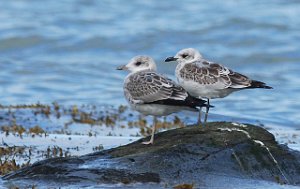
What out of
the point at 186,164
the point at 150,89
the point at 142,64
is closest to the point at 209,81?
the point at 142,64

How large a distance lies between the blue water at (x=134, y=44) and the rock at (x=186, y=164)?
8.75 m

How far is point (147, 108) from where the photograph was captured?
9.69 m

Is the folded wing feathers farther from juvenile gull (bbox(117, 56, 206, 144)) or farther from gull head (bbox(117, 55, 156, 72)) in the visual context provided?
gull head (bbox(117, 55, 156, 72))

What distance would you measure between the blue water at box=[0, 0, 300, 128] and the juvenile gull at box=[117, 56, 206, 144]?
27.5 ft

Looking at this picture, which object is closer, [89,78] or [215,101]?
[215,101]

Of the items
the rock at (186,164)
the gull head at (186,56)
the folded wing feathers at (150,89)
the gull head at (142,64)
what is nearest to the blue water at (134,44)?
the gull head at (186,56)

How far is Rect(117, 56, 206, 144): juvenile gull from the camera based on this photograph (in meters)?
9.29

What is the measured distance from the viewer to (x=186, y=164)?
8711mm

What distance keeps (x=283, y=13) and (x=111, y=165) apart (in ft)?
84.4

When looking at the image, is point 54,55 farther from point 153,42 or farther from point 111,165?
point 111,165

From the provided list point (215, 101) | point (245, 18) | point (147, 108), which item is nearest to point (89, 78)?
point (215, 101)

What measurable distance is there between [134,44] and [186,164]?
20810mm

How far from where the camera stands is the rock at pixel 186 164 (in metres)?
8.49

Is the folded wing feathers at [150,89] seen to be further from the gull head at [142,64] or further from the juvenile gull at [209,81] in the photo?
the juvenile gull at [209,81]
